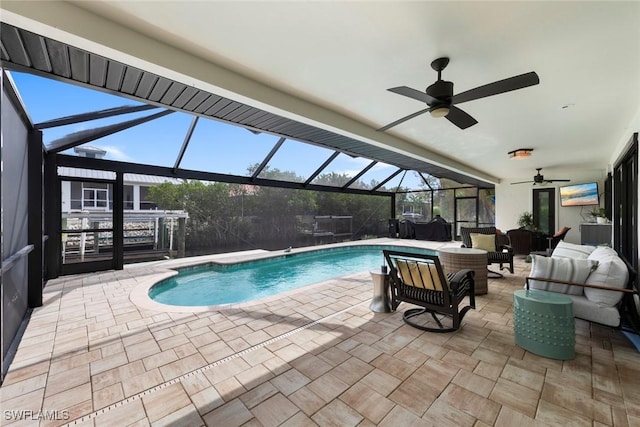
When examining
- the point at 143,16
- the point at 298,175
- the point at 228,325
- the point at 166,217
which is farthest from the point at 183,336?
the point at 298,175

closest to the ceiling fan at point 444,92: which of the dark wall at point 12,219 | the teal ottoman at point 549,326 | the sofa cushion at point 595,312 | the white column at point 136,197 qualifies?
the teal ottoman at point 549,326

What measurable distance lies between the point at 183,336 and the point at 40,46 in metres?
2.87

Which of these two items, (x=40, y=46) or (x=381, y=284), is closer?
(x=40, y=46)

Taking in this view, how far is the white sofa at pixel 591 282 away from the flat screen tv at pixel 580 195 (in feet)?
26.8

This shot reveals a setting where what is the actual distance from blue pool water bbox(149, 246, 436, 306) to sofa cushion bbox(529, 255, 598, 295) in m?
4.16

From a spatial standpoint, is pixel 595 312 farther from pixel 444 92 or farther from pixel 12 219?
pixel 12 219

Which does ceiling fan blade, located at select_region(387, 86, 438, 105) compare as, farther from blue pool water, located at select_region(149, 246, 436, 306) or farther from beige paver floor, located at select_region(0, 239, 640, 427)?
blue pool water, located at select_region(149, 246, 436, 306)

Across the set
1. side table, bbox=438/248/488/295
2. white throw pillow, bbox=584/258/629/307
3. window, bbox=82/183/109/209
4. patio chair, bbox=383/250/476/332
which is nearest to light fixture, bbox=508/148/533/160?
side table, bbox=438/248/488/295

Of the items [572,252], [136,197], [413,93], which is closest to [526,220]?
[572,252]

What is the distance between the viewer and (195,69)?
268 centimetres

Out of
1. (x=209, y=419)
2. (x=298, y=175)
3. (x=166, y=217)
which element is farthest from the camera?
(x=298, y=175)

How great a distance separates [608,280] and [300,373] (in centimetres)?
317

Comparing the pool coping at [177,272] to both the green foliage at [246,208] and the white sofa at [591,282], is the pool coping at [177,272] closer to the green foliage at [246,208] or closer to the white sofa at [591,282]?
the green foliage at [246,208]

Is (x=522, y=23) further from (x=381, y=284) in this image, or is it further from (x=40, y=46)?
(x=40, y=46)
